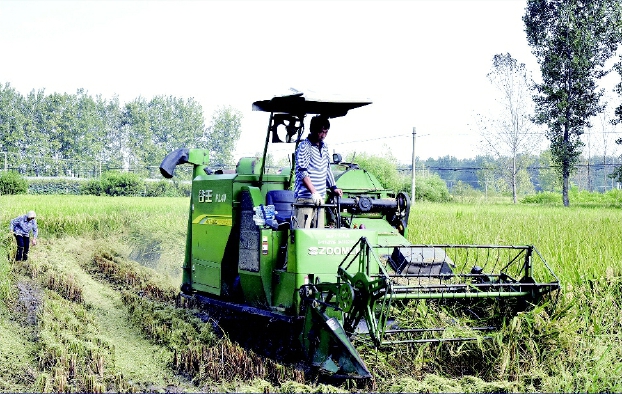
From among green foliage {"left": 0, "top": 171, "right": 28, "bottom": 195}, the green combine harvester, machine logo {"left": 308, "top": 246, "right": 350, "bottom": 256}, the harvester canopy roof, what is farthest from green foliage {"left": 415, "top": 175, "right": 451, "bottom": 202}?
machine logo {"left": 308, "top": 246, "right": 350, "bottom": 256}

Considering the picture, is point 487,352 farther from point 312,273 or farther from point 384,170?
point 384,170

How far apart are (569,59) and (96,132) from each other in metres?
39.3

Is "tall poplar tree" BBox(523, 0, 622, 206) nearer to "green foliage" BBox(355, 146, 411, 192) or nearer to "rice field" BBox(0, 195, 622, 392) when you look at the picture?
"green foliage" BBox(355, 146, 411, 192)

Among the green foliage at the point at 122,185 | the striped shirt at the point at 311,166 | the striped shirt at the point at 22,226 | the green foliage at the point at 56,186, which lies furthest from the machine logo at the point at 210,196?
the green foliage at the point at 56,186

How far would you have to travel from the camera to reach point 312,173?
24.0ft

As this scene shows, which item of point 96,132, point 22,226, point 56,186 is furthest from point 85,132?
point 22,226

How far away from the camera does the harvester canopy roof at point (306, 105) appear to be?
709 cm

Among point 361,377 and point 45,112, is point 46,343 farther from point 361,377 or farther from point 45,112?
point 45,112

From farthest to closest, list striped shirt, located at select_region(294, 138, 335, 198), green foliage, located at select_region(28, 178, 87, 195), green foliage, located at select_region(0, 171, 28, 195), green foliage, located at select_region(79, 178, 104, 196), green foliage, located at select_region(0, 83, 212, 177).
A: 1. green foliage, located at select_region(0, 83, 212, 177)
2. green foliage, located at select_region(28, 178, 87, 195)
3. green foliage, located at select_region(79, 178, 104, 196)
4. green foliage, located at select_region(0, 171, 28, 195)
5. striped shirt, located at select_region(294, 138, 335, 198)

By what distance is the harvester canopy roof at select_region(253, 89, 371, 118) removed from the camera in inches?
279

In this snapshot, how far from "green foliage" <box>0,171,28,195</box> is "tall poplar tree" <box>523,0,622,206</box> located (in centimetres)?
2878

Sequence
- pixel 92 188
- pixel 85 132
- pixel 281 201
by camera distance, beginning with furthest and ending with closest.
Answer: pixel 85 132, pixel 92 188, pixel 281 201

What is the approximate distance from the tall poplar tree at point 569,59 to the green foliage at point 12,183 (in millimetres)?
28779

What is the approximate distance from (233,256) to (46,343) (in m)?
2.25
